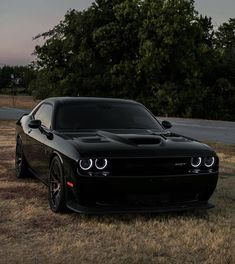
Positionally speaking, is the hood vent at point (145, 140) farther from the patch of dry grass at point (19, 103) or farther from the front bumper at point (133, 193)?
the patch of dry grass at point (19, 103)

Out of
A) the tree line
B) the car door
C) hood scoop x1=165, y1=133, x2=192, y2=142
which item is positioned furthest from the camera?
the tree line

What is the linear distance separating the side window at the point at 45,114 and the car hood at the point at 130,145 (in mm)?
805

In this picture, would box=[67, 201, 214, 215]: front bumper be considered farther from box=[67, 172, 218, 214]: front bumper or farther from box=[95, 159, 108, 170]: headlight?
box=[95, 159, 108, 170]: headlight

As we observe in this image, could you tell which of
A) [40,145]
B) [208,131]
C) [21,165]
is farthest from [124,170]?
[208,131]

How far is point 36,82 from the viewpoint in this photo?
42.0 metres

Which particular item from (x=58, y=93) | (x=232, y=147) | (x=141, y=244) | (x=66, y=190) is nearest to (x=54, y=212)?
(x=66, y=190)

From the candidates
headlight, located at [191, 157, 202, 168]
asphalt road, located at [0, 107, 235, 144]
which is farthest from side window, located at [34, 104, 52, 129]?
asphalt road, located at [0, 107, 235, 144]

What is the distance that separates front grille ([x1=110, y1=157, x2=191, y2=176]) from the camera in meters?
5.70

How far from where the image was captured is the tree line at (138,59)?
3825 cm

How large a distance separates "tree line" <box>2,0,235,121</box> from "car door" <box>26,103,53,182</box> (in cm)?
2989

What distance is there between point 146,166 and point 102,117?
1626mm

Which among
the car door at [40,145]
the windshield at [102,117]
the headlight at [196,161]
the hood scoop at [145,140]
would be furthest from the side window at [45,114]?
the headlight at [196,161]

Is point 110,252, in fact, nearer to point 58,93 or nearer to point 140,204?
point 140,204

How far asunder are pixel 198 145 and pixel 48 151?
1848 millimetres
